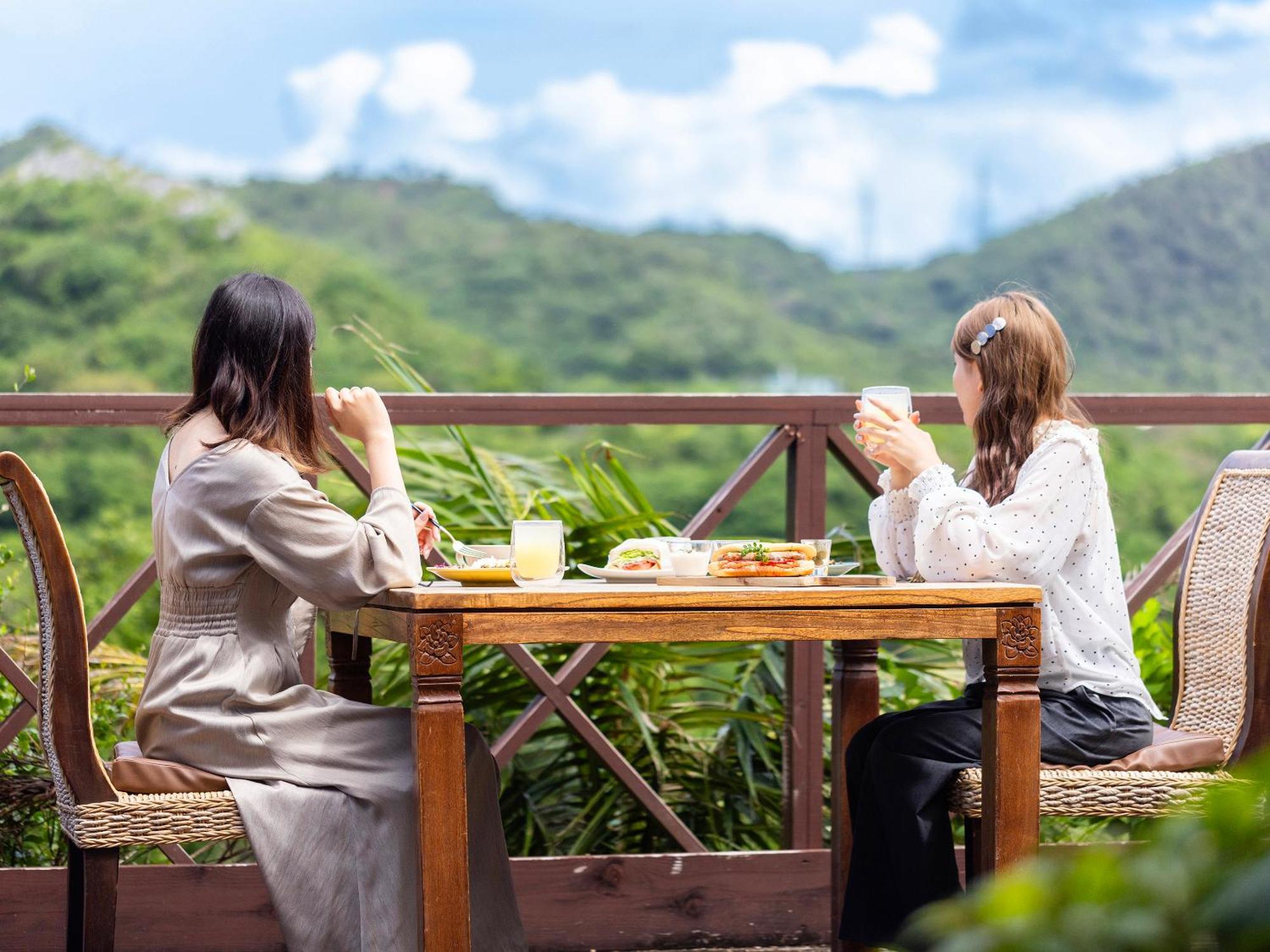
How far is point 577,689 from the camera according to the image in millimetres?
3123

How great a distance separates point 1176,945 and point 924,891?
1.58 metres

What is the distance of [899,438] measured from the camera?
7.11 feet

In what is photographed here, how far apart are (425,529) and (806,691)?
0.94 meters

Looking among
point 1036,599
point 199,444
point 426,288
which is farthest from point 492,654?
point 426,288

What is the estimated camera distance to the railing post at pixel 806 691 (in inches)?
112

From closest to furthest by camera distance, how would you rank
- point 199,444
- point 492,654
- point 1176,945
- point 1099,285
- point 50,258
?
point 1176,945 < point 199,444 < point 492,654 < point 50,258 < point 1099,285

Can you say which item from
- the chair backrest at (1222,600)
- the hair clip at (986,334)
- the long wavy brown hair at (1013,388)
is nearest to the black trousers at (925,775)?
the chair backrest at (1222,600)

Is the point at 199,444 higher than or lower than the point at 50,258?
lower

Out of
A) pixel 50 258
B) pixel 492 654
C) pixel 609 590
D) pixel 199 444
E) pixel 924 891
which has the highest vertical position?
pixel 50 258

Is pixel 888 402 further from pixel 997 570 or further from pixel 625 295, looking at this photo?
pixel 625 295

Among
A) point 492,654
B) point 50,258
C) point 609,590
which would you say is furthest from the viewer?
point 50,258

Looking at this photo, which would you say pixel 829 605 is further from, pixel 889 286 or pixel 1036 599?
pixel 889 286

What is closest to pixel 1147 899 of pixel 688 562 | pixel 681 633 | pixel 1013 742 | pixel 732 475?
pixel 681 633

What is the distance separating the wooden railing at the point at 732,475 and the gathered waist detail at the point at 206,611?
73 cm
